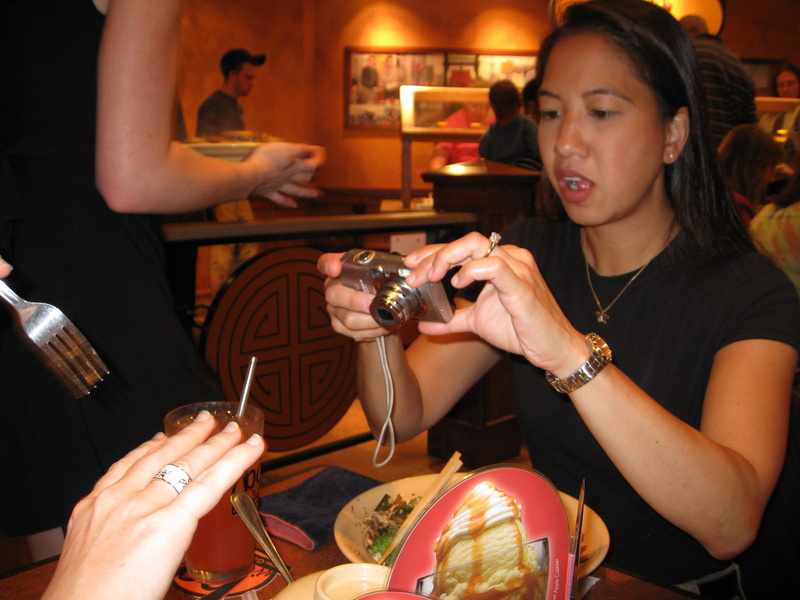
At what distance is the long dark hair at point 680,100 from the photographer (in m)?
1.28

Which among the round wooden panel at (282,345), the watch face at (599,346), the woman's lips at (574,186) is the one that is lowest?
the round wooden panel at (282,345)

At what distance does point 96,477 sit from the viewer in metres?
1.17

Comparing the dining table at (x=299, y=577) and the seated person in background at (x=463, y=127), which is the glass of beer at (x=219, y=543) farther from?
the seated person in background at (x=463, y=127)

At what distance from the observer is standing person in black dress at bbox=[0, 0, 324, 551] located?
1.08 m

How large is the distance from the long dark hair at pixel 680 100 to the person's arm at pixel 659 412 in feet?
0.96

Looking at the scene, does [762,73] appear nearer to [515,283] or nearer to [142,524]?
[515,283]

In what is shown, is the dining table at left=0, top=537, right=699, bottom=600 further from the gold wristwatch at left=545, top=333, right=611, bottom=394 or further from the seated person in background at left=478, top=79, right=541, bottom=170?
the seated person in background at left=478, top=79, right=541, bottom=170

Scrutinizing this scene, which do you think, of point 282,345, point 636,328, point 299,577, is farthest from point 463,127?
point 299,577

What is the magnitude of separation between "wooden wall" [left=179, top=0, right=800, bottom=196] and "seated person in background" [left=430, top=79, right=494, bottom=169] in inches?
32.5

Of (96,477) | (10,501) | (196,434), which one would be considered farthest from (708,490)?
(10,501)

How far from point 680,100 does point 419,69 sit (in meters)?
7.91

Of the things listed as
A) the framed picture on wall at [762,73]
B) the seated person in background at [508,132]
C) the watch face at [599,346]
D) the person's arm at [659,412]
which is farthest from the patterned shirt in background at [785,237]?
the framed picture on wall at [762,73]

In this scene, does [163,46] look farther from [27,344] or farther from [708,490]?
[708,490]

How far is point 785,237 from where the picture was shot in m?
2.13
